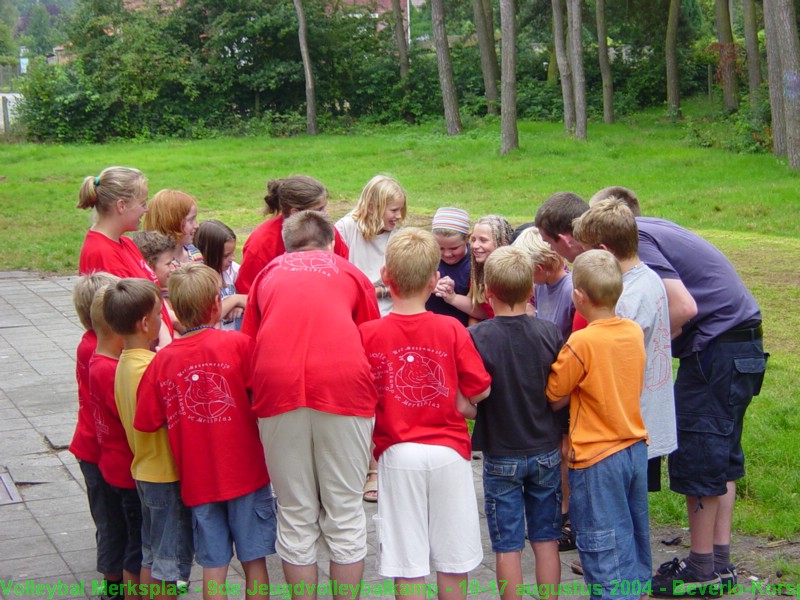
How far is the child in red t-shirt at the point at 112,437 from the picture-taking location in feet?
12.6

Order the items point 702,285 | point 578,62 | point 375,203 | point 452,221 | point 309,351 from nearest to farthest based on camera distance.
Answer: point 309,351 → point 702,285 → point 452,221 → point 375,203 → point 578,62

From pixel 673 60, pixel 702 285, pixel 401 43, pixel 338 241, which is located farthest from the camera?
pixel 401 43

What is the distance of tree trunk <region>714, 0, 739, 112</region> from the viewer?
3109 centimetres

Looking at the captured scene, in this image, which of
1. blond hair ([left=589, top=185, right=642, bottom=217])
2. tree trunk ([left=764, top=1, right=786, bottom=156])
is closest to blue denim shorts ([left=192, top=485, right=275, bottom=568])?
blond hair ([left=589, top=185, right=642, bottom=217])

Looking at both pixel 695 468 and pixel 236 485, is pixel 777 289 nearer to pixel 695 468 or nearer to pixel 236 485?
pixel 695 468

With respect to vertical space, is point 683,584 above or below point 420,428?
below

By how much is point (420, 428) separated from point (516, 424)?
391 mm

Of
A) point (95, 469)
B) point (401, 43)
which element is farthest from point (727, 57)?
point (95, 469)

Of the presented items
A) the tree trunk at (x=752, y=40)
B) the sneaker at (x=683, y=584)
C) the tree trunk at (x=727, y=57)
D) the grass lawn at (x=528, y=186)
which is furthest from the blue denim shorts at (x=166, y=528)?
the tree trunk at (x=727, y=57)

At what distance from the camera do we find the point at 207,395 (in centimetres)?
358

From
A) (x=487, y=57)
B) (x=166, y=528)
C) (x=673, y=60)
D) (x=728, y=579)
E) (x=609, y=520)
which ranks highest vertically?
(x=487, y=57)

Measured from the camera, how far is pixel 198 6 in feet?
121

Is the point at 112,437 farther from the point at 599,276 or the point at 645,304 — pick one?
the point at 645,304

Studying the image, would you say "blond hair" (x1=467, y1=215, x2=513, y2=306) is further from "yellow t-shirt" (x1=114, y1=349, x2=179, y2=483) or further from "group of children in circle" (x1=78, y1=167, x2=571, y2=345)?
"yellow t-shirt" (x1=114, y1=349, x2=179, y2=483)
